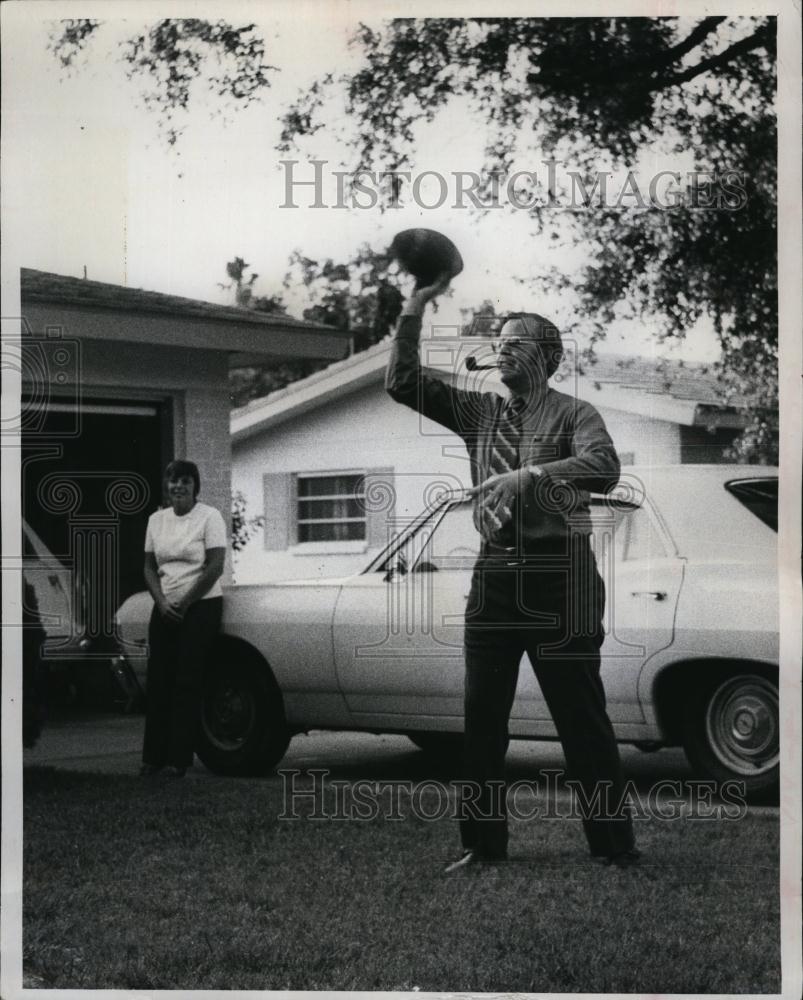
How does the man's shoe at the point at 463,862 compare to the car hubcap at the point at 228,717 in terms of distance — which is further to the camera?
the car hubcap at the point at 228,717

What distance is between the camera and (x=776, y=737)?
17.7 feet

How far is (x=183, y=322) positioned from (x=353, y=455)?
75cm

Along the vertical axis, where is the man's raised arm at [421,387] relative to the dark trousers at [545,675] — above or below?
above

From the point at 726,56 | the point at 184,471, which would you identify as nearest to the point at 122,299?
the point at 184,471

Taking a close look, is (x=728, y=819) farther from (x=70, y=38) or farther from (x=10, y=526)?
(x=70, y=38)

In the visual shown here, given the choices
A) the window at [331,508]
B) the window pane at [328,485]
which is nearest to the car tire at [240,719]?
the window at [331,508]

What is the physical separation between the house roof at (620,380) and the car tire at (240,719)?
3.63 ft

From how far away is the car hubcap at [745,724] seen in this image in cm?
541

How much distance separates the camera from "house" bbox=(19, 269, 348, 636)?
5660 mm

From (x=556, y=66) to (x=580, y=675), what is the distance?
204cm

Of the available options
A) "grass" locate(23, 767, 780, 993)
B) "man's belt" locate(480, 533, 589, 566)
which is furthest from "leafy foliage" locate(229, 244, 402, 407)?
"grass" locate(23, 767, 780, 993)

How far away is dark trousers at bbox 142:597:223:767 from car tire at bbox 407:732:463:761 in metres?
0.80

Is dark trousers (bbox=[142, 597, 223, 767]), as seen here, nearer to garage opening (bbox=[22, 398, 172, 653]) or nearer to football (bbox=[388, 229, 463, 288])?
garage opening (bbox=[22, 398, 172, 653])

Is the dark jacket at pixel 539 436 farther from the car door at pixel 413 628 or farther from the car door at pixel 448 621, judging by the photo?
the car door at pixel 413 628
